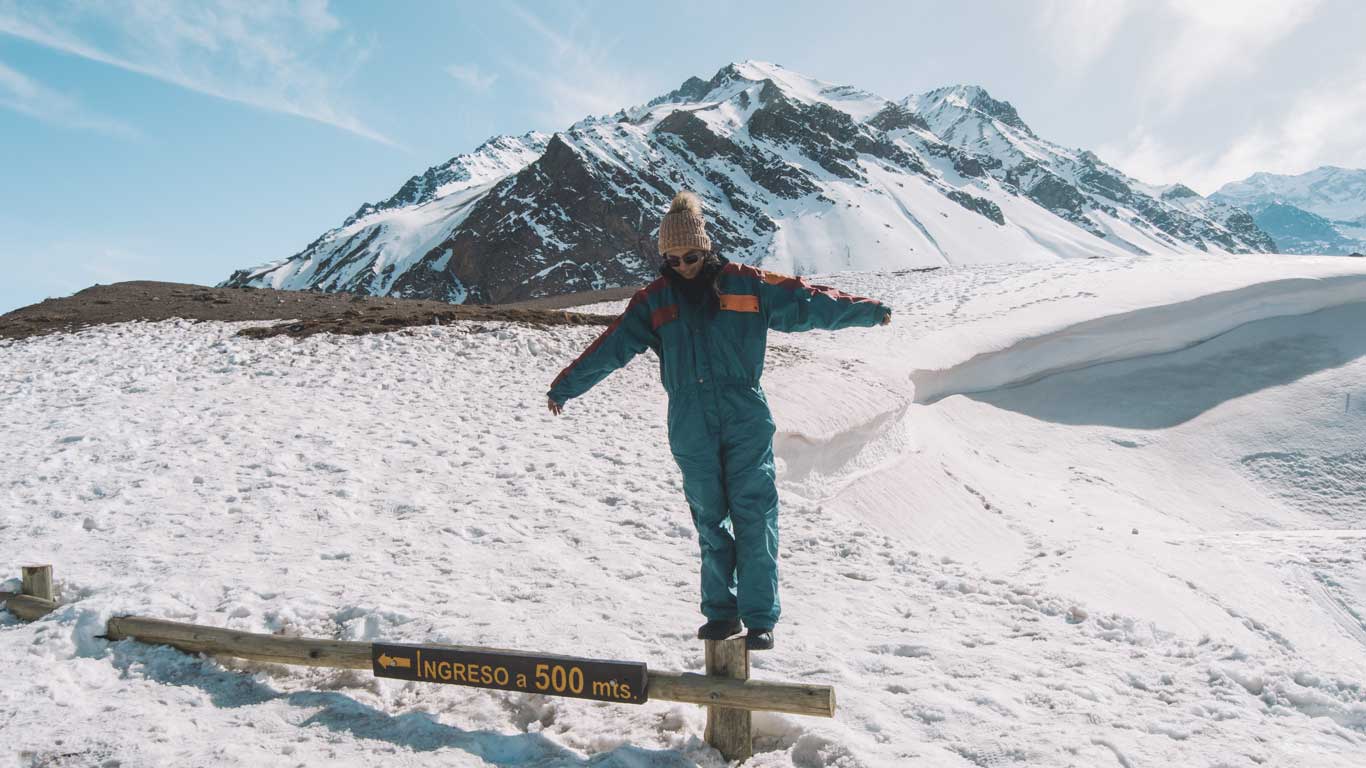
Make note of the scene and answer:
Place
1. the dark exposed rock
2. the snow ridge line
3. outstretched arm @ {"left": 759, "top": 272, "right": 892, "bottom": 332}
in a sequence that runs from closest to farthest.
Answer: outstretched arm @ {"left": 759, "top": 272, "right": 892, "bottom": 332} < the snow ridge line < the dark exposed rock

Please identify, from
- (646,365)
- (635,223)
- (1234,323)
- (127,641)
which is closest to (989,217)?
(635,223)

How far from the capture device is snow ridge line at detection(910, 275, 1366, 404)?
1917cm

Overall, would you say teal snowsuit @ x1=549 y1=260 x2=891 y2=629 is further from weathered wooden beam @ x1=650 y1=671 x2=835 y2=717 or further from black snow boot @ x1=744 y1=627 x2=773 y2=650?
weathered wooden beam @ x1=650 y1=671 x2=835 y2=717

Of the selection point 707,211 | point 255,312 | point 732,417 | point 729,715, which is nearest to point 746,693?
point 729,715

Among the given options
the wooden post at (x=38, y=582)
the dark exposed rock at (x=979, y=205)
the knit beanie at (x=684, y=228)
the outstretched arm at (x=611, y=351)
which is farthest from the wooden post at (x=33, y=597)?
the dark exposed rock at (x=979, y=205)

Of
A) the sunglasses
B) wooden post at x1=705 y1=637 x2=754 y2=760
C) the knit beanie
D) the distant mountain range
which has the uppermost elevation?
the distant mountain range

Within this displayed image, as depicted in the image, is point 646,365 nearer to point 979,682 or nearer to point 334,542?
point 334,542

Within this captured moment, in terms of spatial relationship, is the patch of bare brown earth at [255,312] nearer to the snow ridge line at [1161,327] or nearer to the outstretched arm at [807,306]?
the snow ridge line at [1161,327]

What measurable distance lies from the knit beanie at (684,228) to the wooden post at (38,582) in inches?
166

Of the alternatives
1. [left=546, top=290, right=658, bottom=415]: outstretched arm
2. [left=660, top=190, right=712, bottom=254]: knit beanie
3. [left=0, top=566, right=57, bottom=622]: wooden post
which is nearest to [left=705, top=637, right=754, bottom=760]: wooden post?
[left=546, top=290, right=658, bottom=415]: outstretched arm

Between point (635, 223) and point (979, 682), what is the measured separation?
4940 inches

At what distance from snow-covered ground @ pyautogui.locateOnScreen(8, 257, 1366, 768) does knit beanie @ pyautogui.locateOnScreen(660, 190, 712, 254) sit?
7.53 ft

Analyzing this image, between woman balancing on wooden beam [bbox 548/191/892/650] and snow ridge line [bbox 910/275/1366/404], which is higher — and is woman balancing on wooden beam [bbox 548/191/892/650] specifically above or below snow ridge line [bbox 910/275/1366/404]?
below

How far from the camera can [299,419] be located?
991cm
